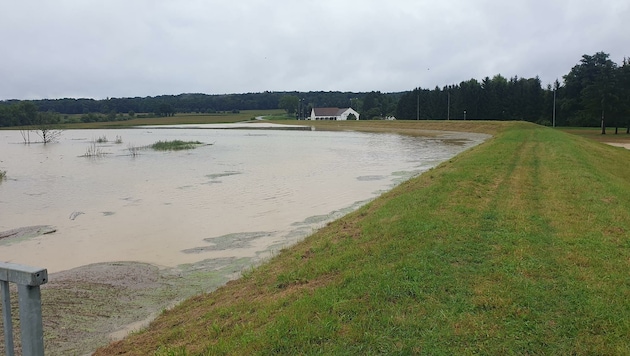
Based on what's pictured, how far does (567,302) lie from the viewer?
4.91 meters

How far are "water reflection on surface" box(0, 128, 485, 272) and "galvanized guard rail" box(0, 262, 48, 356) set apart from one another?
6.87 m

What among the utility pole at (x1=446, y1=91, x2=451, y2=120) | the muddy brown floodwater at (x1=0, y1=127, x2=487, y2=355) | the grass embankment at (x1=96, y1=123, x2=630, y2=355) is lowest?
the muddy brown floodwater at (x1=0, y1=127, x2=487, y2=355)

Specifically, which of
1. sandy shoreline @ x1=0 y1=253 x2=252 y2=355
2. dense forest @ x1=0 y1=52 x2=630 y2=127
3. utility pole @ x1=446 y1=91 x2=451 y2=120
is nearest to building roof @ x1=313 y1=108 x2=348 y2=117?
dense forest @ x1=0 y1=52 x2=630 y2=127

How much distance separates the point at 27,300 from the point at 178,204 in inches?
563

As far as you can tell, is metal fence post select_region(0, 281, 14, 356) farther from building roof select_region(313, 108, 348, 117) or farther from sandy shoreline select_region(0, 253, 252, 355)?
building roof select_region(313, 108, 348, 117)

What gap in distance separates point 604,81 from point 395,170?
42.2 metres

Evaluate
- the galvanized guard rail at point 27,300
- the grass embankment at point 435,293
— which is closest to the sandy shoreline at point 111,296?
the grass embankment at point 435,293

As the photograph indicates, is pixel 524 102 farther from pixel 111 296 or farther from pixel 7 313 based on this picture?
pixel 7 313

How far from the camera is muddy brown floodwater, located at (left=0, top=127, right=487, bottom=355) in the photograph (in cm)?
762

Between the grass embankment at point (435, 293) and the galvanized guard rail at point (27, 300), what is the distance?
164 centimetres

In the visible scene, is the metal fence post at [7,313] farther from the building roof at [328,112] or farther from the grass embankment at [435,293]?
the building roof at [328,112]

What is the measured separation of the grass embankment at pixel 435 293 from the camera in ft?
14.0

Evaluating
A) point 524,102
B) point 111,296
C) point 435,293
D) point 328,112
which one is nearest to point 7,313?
point 435,293

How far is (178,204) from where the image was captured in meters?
17.1
